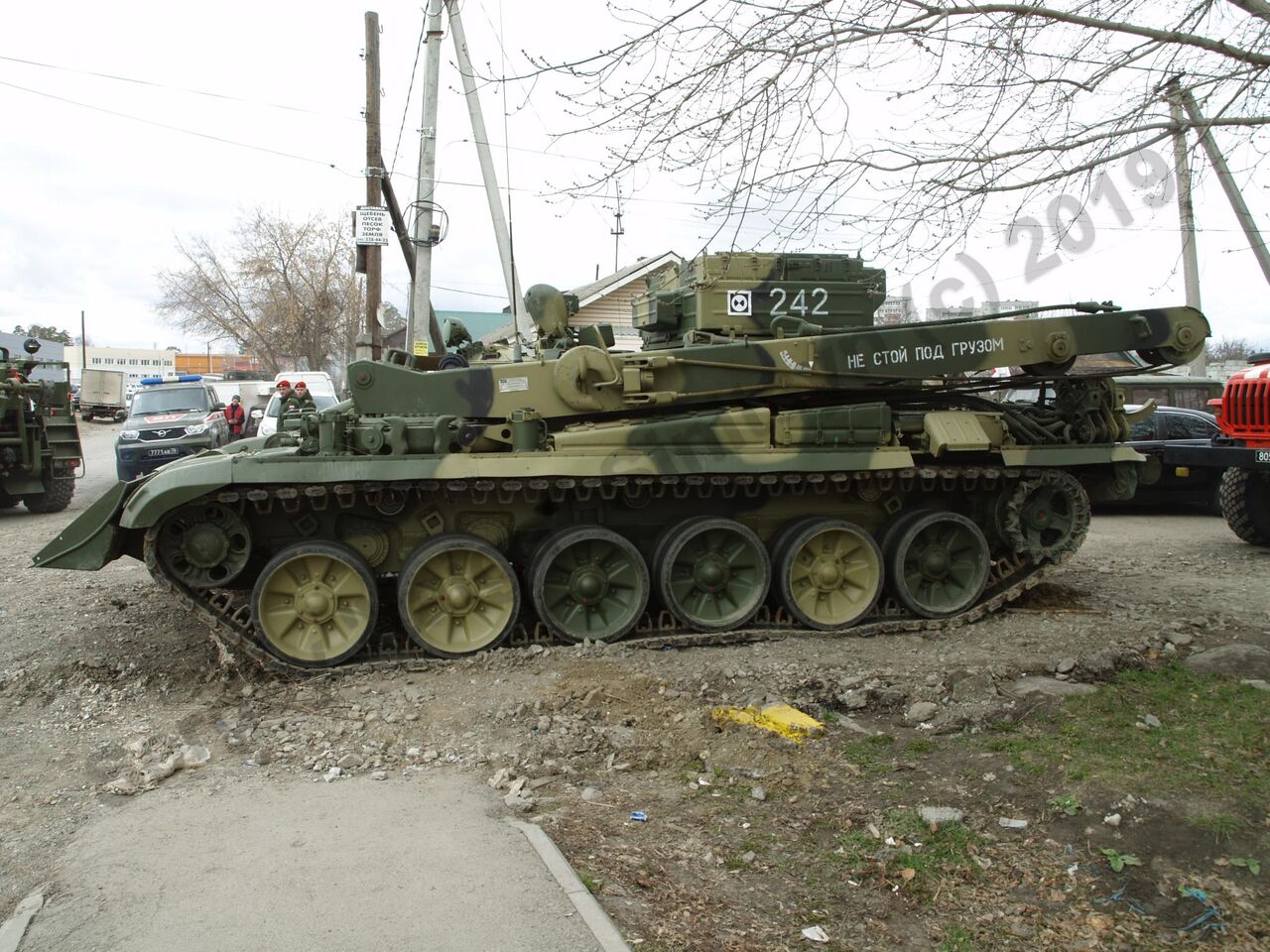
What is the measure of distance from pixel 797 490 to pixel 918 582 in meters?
1.27

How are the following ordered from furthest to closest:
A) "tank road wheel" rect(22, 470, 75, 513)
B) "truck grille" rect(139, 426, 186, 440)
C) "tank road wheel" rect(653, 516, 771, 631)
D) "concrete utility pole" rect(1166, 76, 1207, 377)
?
"truck grille" rect(139, 426, 186, 440) → "tank road wheel" rect(22, 470, 75, 513) → "tank road wheel" rect(653, 516, 771, 631) → "concrete utility pole" rect(1166, 76, 1207, 377)

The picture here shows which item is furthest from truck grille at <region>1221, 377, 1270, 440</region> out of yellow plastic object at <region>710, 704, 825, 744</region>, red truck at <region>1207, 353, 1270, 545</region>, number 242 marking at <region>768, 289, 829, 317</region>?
yellow plastic object at <region>710, 704, 825, 744</region>

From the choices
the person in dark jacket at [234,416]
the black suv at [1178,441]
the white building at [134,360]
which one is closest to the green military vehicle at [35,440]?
the person in dark jacket at [234,416]

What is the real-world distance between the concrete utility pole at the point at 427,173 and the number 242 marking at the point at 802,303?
7235 mm

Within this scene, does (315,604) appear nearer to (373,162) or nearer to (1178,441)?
(1178,441)

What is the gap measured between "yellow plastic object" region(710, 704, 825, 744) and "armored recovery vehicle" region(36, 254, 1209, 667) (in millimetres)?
1465

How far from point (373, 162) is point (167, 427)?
A: 20.5 ft

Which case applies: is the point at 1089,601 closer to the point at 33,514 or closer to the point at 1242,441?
the point at 1242,441

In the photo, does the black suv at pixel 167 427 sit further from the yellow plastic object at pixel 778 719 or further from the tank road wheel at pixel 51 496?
the yellow plastic object at pixel 778 719

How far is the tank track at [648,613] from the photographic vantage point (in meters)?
6.99

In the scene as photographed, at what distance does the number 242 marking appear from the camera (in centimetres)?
878

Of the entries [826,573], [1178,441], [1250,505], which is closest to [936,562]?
[826,573]

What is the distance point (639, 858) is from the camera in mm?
4234

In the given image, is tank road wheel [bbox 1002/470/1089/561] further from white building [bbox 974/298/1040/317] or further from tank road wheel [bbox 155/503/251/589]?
tank road wheel [bbox 155/503/251/589]
